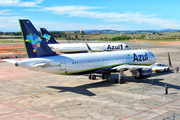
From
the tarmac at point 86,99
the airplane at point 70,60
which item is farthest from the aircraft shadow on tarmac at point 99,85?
the airplane at point 70,60

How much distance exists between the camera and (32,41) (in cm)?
2834

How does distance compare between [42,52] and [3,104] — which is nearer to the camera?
[3,104]

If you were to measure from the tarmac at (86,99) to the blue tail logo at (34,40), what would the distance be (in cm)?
621

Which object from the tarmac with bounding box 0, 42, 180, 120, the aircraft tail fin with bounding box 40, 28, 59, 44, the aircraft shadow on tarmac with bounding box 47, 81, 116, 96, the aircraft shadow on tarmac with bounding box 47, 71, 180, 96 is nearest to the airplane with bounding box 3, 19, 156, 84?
the aircraft shadow on tarmac with bounding box 47, 71, 180, 96

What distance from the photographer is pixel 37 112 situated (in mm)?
21359

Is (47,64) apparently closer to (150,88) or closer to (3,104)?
(3,104)

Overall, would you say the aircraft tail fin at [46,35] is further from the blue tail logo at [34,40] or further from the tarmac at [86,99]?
the blue tail logo at [34,40]

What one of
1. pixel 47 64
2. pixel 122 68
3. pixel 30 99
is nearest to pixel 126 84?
pixel 122 68

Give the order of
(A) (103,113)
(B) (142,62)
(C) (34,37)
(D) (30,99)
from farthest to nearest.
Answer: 1. (B) (142,62)
2. (C) (34,37)
3. (D) (30,99)
4. (A) (103,113)

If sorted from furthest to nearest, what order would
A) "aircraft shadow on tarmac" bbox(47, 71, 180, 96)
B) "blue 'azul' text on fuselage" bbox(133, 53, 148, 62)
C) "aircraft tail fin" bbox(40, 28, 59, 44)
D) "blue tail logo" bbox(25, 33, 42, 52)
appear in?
"aircraft tail fin" bbox(40, 28, 59, 44), "blue 'azul' text on fuselage" bbox(133, 53, 148, 62), "aircraft shadow on tarmac" bbox(47, 71, 180, 96), "blue tail logo" bbox(25, 33, 42, 52)

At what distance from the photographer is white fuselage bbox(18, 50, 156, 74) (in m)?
28.3

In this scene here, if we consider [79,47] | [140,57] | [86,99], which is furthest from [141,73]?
[79,47]

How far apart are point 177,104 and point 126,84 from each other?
10.8 metres

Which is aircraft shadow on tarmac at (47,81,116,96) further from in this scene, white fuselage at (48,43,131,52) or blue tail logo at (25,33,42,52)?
white fuselage at (48,43,131,52)
